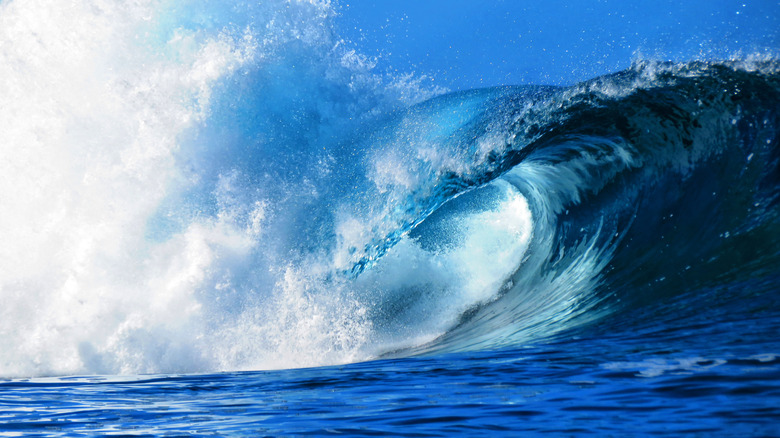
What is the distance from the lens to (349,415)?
8.47 feet

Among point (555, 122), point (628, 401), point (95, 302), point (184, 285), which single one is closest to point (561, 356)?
point (628, 401)

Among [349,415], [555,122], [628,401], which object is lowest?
[628,401]

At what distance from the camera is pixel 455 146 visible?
735 centimetres

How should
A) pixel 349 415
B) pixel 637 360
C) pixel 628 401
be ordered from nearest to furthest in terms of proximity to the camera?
pixel 628 401, pixel 349 415, pixel 637 360

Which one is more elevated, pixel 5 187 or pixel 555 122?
pixel 5 187

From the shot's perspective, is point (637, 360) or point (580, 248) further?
point (580, 248)

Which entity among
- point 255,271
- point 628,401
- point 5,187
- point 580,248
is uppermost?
point 5,187

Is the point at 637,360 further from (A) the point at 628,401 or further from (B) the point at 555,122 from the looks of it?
(B) the point at 555,122

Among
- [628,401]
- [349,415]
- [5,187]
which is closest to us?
[628,401]

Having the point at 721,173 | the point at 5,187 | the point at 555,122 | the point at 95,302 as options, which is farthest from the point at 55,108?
the point at 721,173

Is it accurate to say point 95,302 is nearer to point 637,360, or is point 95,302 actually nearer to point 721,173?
point 637,360

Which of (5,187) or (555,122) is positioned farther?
(5,187)

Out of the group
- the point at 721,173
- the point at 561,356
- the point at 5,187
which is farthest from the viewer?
the point at 5,187

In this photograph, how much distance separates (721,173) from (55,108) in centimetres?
796
